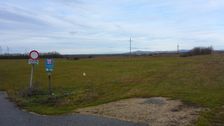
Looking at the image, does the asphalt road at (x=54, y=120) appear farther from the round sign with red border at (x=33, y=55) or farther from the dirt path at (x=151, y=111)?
the round sign with red border at (x=33, y=55)

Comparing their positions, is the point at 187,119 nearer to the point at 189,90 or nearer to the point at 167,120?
the point at 167,120

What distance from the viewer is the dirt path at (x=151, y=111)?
11.2m

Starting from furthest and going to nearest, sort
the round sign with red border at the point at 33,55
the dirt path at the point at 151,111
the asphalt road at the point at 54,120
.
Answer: the round sign with red border at the point at 33,55 → the dirt path at the point at 151,111 → the asphalt road at the point at 54,120

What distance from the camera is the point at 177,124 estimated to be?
34.7ft

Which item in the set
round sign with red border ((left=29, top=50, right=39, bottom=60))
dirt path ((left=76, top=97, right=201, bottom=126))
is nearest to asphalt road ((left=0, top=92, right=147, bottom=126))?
dirt path ((left=76, top=97, right=201, bottom=126))

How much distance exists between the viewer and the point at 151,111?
1278 centimetres

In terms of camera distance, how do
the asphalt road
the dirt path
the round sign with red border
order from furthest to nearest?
1. the round sign with red border
2. the dirt path
3. the asphalt road

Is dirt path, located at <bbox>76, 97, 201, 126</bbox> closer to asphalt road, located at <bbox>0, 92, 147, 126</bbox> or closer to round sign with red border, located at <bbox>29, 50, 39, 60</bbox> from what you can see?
asphalt road, located at <bbox>0, 92, 147, 126</bbox>

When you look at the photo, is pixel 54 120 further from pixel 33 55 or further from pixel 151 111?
pixel 33 55

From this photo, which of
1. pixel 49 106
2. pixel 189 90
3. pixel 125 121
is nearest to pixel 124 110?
pixel 125 121

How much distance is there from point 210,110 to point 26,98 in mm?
9872

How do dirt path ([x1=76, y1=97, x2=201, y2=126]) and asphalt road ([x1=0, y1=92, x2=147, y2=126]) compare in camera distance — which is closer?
asphalt road ([x1=0, y1=92, x2=147, y2=126])

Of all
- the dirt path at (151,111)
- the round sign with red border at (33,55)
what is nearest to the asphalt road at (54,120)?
the dirt path at (151,111)

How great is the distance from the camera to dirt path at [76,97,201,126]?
11.2 meters
